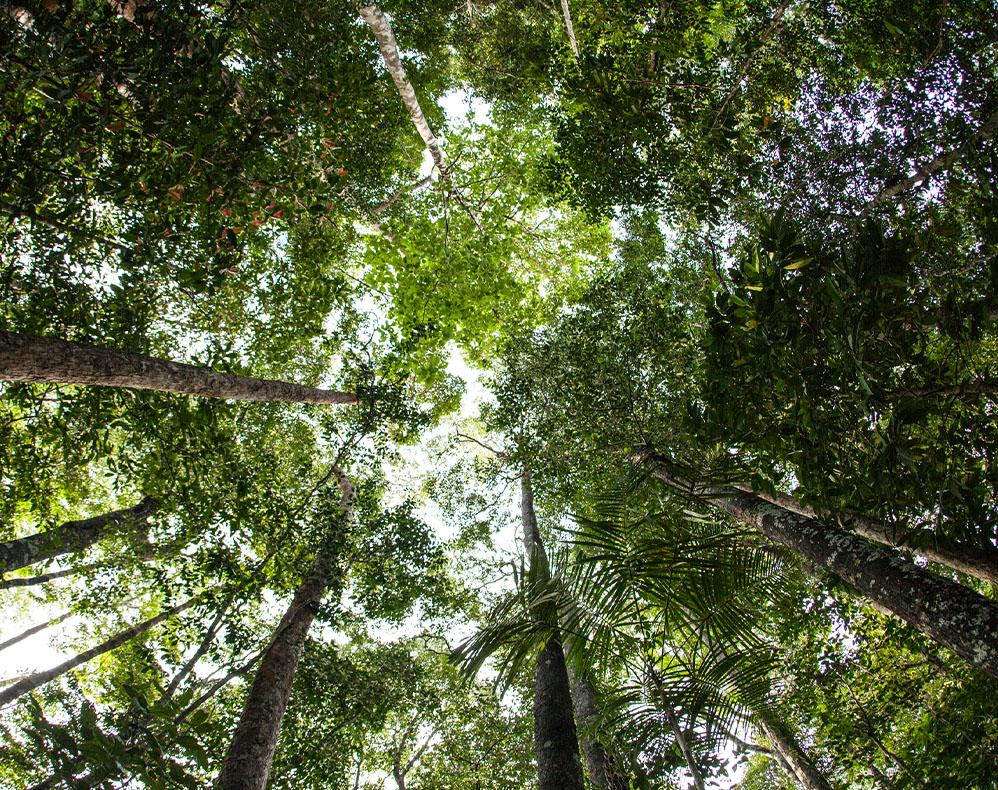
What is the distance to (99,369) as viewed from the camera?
4.52m

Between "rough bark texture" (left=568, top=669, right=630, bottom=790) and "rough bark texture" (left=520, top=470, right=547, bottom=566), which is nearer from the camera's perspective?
"rough bark texture" (left=568, top=669, right=630, bottom=790)

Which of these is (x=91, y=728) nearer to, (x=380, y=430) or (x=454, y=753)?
(x=380, y=430)

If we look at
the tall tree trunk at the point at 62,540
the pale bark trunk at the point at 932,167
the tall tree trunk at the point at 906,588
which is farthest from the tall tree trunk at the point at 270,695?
the pale bark trunk at the point at 932,167

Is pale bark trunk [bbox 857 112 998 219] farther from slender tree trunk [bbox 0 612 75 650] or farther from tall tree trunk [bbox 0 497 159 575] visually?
slender tree trunk [bbox 0 612 75 650]

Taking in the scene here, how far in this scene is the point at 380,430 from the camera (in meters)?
10.3

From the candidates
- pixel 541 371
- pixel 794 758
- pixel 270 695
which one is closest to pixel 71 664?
pixel 270 695

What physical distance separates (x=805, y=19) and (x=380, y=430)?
10.5 meters

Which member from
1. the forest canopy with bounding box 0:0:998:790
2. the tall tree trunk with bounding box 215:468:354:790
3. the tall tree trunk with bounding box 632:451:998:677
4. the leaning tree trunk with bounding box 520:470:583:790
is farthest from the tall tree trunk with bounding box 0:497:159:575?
the tall tree trunk with bounding box 632:451:998:677

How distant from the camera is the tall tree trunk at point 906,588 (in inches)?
110

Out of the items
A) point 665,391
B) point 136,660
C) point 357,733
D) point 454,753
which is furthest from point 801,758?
point 136,660

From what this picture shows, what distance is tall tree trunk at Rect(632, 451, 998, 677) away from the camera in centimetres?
279

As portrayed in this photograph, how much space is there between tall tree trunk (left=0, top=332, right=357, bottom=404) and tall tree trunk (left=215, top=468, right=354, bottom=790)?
13.6ft

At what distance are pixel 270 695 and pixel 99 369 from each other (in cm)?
492

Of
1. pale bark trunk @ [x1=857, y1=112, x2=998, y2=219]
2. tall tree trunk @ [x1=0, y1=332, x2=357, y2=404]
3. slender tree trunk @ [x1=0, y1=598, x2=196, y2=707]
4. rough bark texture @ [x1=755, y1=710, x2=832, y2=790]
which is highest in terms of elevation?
slender tree trunk @ [x1=0, y1=598, x2=196, y2=707]
